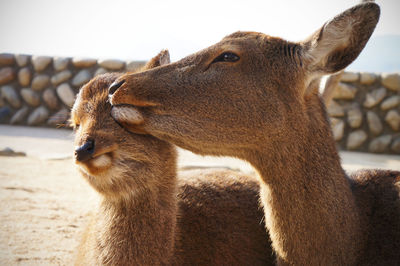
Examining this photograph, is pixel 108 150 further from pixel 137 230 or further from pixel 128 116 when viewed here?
pixel 137 230

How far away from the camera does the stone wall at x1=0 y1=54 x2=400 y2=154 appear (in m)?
10.5

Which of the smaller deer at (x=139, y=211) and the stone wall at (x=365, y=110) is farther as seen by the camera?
the stone wall at (x=365, y=110)

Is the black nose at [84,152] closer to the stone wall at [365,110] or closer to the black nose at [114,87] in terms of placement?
the black nose at [114,87]

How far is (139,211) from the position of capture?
90.8 inches

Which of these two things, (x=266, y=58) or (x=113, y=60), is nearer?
(x=266, y=58)

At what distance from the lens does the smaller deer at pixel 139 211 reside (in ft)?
7.02

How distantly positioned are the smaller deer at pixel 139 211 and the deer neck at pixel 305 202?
1.86ft

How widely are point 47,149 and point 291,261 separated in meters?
7.24

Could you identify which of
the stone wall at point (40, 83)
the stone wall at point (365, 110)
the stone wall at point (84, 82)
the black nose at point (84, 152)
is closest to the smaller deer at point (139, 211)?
the black nose at point (84, 152)

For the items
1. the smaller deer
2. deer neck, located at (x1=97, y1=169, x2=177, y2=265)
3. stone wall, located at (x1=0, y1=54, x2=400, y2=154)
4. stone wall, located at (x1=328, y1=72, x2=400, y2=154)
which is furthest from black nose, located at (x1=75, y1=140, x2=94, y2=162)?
stone wall, located at (x1=328, y1=72, x2=400, y2=154)

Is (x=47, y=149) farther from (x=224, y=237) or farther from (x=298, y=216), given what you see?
(x=298, y=216)

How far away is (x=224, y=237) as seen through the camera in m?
2.87

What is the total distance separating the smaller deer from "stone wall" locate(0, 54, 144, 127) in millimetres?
9381

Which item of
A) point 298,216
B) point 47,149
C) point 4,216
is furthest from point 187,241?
point 47,149
